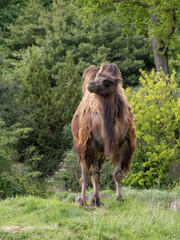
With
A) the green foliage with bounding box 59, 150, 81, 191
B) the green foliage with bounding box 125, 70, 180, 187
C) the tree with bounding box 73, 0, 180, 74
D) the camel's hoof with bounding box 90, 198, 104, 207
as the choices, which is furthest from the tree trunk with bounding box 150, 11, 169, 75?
the camel's hoof with bounding box 90, 198, 104, 207

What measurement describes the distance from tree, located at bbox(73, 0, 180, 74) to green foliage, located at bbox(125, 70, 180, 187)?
1986 mm

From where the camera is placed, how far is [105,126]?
21.0ft

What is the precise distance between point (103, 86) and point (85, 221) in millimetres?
2423

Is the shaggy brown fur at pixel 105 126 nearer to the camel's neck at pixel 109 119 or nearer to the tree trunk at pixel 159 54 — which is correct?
the camel's neck at pixel 109 119

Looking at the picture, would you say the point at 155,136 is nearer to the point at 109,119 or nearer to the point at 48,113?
the point at 109,119

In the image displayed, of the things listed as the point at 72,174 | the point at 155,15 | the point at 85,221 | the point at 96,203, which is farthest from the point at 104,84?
the point at 155,15

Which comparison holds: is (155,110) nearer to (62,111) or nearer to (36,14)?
(62,111)

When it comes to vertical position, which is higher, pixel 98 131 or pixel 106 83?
pixel 106 83

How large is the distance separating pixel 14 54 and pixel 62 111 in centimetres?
925

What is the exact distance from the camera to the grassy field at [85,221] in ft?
15.2

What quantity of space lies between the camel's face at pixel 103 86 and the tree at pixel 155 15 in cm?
857

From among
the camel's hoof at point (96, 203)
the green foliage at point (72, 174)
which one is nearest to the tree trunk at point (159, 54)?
the green foliage at point (72, 174)

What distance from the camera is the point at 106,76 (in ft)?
21.3

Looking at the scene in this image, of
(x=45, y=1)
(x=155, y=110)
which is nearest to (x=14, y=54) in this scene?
(x=45, y=1)
